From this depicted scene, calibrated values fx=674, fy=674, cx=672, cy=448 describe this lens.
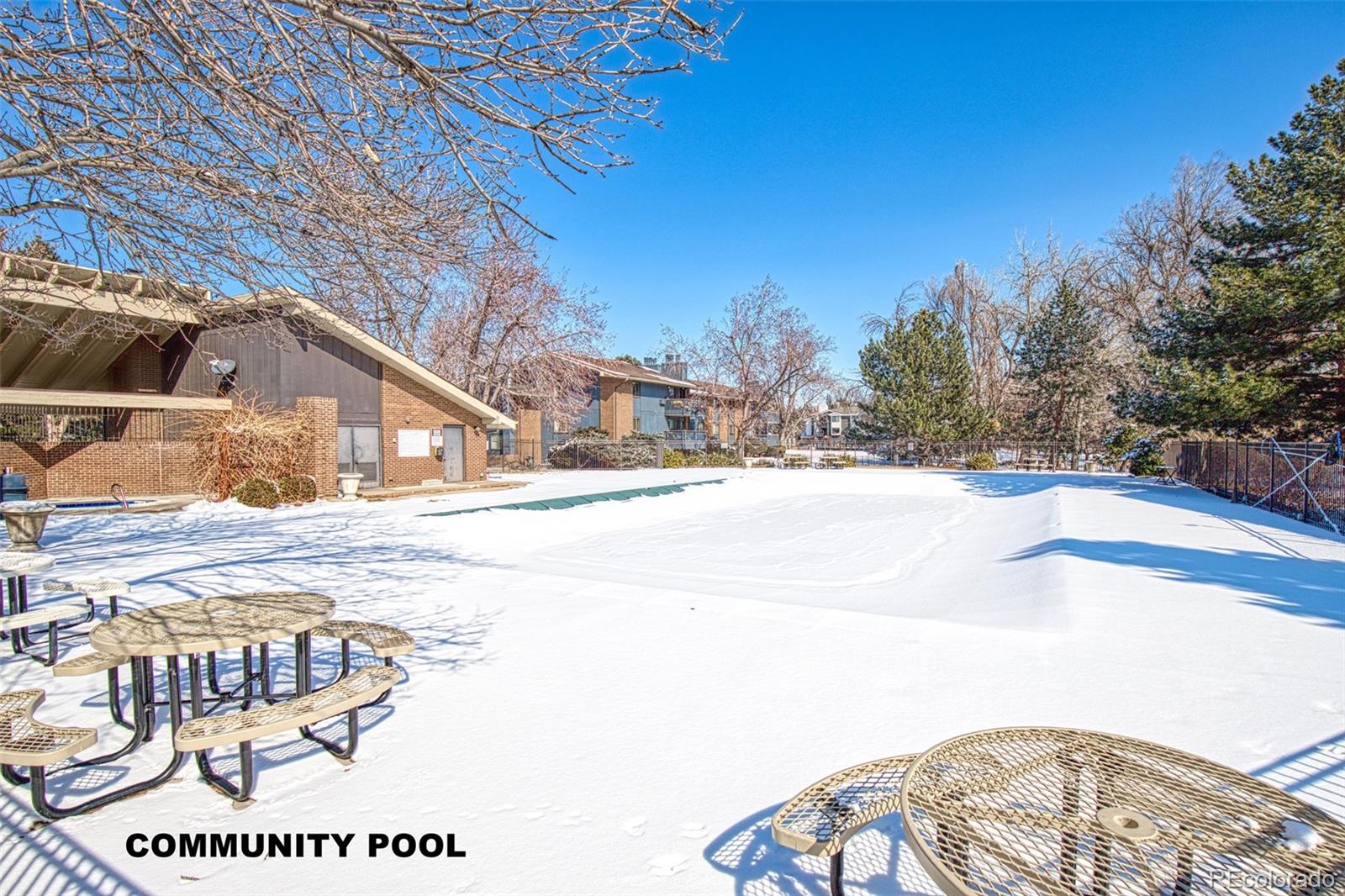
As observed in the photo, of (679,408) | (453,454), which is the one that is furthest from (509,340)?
(679,408)

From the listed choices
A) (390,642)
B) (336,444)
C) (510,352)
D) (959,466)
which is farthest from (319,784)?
(959,466)

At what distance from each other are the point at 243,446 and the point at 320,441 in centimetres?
166

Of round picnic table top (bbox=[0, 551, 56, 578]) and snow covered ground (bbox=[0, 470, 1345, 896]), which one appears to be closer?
snow covered ground (bbox=[0, 470, 1345, 896])

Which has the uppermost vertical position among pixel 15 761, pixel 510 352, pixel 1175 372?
pixel 510 352

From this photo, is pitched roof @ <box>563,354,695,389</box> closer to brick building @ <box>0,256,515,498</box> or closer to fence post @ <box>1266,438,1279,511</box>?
brick building @ <box>0,256,515,498</box>

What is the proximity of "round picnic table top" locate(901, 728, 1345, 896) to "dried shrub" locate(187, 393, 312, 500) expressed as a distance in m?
17.4

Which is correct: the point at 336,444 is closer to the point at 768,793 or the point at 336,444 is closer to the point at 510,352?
the point at 510,352

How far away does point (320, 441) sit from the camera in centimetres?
1706

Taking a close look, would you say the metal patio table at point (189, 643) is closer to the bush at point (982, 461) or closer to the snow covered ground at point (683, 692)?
the snow covered ground at point (683, 692)

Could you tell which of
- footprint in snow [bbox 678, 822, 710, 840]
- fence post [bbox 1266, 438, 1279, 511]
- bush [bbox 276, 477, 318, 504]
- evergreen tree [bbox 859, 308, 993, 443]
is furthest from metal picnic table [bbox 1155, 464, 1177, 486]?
bush [bbox 276, 477, 318, 504]

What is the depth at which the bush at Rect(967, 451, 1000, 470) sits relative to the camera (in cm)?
2978

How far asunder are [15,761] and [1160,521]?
13.6 m

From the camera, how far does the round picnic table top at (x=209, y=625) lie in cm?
262

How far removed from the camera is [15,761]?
7.59ft
